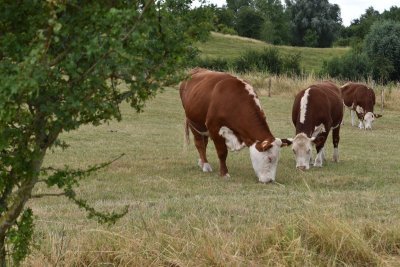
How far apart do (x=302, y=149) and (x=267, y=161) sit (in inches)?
62.9

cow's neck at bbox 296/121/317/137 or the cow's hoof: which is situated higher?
cow's neck at bbox 296/121/317/137

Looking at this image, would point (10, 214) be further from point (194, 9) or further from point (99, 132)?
point (99, 132)

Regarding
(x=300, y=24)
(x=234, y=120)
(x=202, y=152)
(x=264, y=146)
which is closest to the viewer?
(x=264, y=146)

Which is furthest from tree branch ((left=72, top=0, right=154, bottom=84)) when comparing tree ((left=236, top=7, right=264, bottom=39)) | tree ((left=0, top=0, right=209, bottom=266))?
tree ((left=236, top=7, right=264, bottom=39))

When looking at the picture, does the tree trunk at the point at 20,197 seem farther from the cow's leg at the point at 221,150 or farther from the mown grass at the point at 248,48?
the mown grass at the point at 248,48

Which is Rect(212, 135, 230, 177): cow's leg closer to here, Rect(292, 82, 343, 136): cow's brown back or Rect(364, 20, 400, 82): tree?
Rect(292, 82, 343, 136): cow's brown back

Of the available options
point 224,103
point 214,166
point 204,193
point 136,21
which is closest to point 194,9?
point 136,21

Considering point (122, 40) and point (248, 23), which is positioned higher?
point (248, 23)

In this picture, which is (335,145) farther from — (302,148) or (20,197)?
(20,197)

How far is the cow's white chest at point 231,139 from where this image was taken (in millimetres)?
10625

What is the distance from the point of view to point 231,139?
35.1 ft

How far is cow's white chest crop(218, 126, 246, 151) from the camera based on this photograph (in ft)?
34.9

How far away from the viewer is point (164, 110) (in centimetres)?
2480

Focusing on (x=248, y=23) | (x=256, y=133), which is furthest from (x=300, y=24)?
(x=256, y=133)
